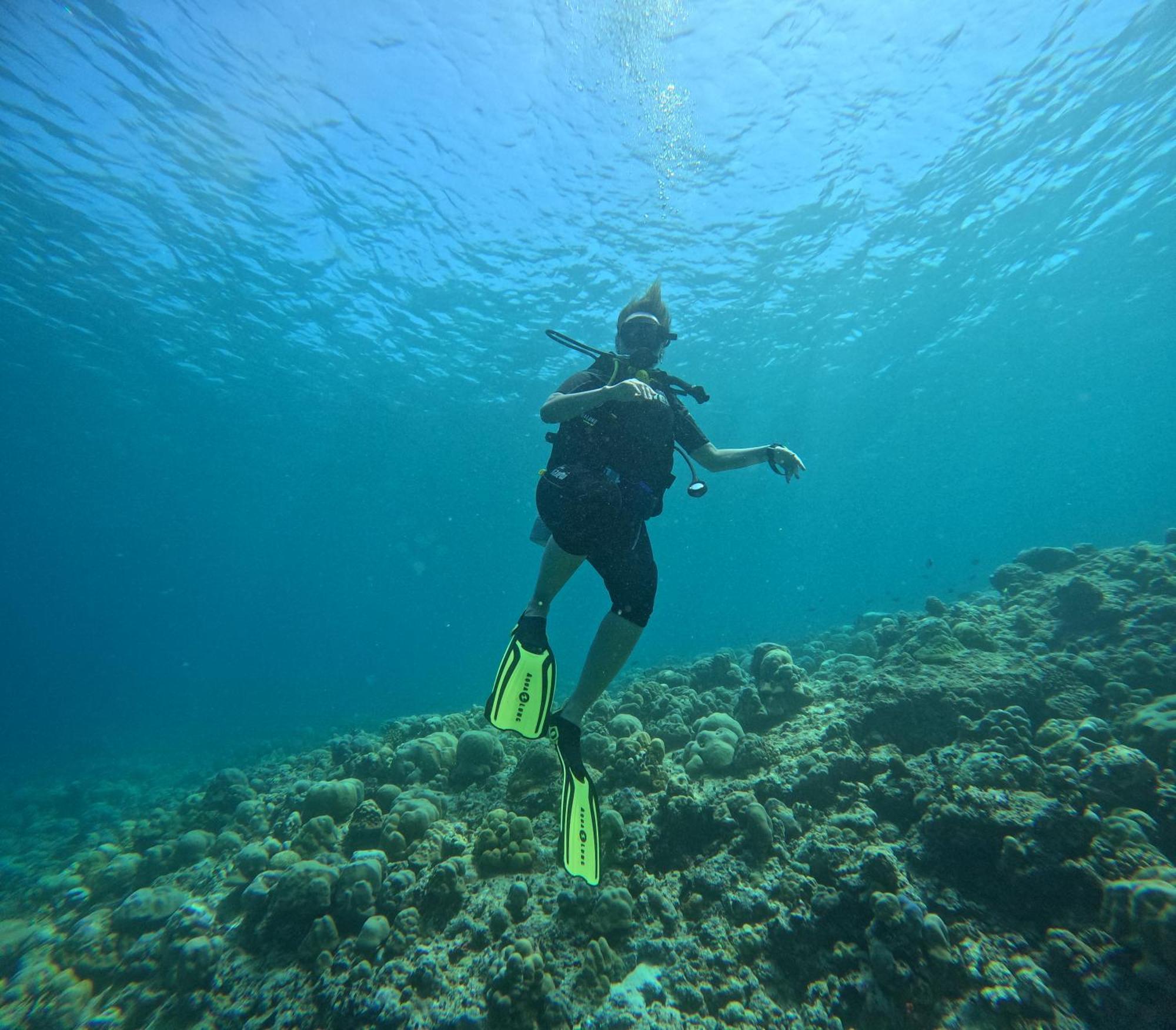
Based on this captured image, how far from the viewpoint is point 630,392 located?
11.1 feet

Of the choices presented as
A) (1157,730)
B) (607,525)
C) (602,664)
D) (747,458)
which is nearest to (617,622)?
(602,664)

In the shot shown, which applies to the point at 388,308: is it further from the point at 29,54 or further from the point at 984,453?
the point at 984,453

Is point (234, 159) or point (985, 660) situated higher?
point (234, 159)

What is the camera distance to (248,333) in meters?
23.5

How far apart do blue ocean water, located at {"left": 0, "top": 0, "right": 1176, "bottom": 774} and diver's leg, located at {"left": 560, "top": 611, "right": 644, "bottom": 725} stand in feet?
48.1

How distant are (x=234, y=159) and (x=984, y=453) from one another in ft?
269

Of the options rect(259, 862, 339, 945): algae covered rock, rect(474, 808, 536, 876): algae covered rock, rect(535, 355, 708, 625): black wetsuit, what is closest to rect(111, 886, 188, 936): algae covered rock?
rect(259, 862, 339, 945): algae covered rock

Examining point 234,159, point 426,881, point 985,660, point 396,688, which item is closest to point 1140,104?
point 985,660

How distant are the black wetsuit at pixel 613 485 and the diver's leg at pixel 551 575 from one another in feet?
0.50

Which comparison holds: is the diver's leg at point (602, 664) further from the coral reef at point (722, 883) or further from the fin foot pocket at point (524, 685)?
the coral reef at point (722, 883)

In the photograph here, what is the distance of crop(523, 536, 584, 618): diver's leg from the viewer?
3.63m

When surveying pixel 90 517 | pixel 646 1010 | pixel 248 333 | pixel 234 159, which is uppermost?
pixel 90 517

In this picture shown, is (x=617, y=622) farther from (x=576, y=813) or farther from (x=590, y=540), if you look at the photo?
(x=576, y=813)

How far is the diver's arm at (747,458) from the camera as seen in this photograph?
4273mm
